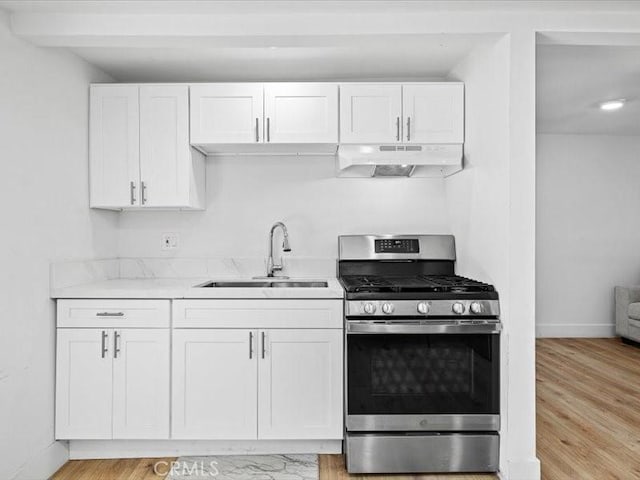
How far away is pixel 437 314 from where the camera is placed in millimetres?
2516

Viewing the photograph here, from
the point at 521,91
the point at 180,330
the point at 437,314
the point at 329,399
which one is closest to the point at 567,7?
the point at 521,91

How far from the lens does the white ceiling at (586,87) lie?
3086 millimetres

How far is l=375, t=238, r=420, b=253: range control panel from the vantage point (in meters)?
3.33

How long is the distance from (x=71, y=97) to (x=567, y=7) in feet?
8.71

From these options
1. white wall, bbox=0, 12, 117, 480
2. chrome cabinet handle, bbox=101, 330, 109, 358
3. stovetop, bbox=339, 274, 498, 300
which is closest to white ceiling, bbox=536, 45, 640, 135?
stovetop, bbox=339, 274, 498, 300

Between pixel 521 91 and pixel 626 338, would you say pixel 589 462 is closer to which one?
pixel 521 91

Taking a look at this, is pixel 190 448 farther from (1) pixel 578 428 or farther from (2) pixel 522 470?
(1) pixel 578 428

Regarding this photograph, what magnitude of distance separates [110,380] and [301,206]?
1.62 m

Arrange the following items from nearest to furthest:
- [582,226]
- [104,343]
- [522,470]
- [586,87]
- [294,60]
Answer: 1. [522,470]
2. [104,343]
3. [294,60]
4. [586,87]
5. [582,226]

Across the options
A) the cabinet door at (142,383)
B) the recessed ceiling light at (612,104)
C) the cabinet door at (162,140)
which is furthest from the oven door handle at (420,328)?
the recessed ceiling light at (612,104)

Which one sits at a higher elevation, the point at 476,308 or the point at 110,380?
the point at 476,308

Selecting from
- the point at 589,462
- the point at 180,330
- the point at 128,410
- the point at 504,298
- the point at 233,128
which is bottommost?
the point at 589,462

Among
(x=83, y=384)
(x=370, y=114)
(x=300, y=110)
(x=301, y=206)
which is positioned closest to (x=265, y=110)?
(x=300, y=110)

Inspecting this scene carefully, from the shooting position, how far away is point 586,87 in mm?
3762
